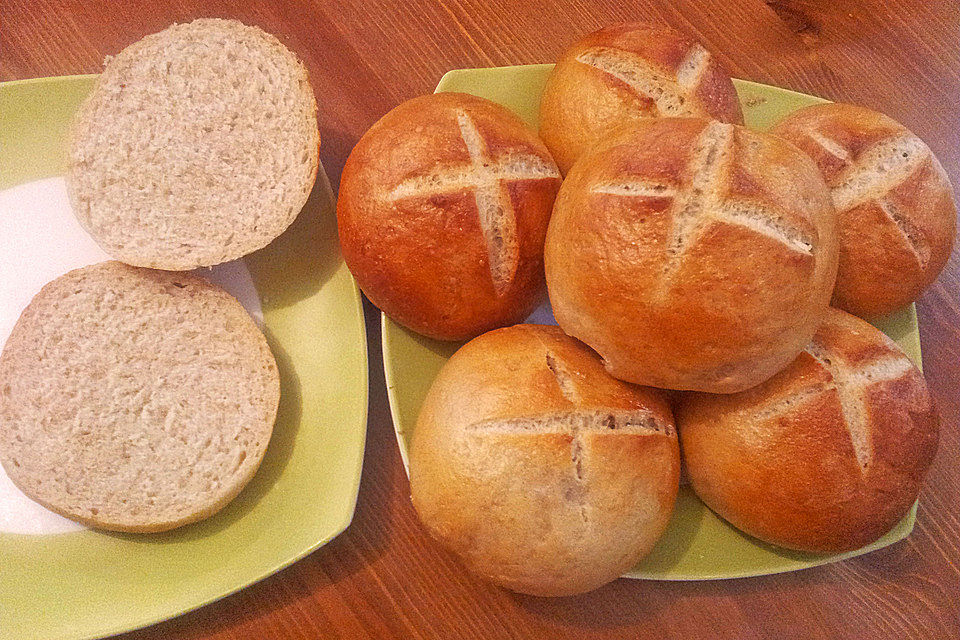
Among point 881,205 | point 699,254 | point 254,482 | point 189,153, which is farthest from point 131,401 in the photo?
point 881,205

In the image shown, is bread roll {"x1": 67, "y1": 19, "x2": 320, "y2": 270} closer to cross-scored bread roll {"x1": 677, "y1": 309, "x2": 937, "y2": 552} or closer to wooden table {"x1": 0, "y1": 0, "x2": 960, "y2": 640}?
wooden table {"x1": 0, "y1": 0, "x2": 960, "y2": 640}

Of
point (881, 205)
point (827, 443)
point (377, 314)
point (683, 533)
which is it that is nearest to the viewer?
point (827, 443)

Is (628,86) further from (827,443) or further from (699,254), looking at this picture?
(827,443)

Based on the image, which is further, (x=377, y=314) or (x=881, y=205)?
(x=377, y=314)

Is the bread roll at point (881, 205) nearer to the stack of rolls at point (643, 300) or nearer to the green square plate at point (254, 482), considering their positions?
the stack of rolls at point (643, 300)

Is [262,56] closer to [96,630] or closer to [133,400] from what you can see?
[133,400]

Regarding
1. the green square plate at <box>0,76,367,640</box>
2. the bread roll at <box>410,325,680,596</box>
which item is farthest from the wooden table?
the bread roll at <box>410,325,680,596</box>
